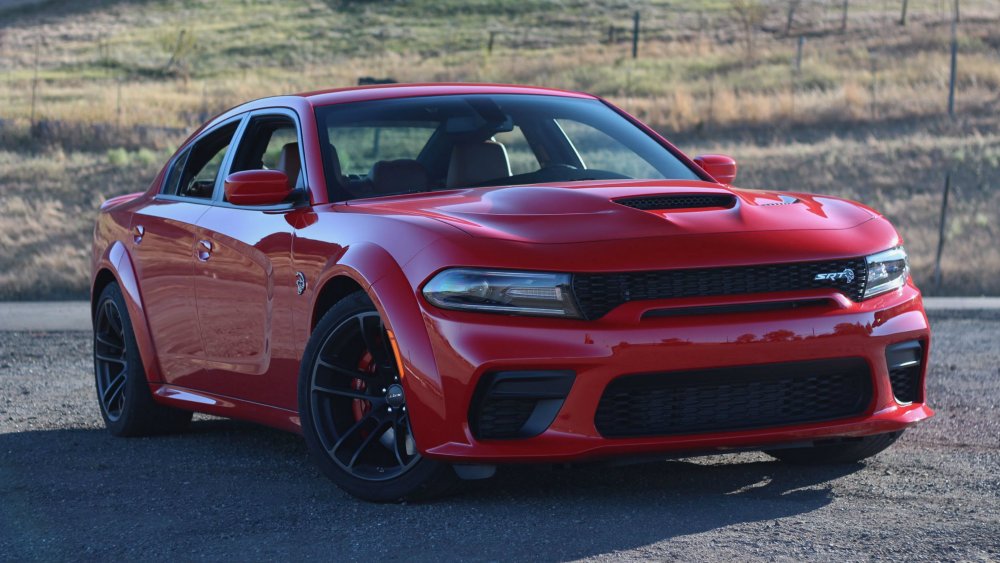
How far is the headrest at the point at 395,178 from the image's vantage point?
229 inches

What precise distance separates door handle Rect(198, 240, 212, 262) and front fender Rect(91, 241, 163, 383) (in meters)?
0.77

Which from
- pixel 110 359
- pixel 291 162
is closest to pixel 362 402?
pixel 291 162

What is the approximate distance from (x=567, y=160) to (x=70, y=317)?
8.47m

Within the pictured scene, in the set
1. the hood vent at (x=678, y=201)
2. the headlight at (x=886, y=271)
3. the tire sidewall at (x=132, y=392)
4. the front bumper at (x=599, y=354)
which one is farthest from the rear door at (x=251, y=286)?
the headlight at (x=886, y=271)

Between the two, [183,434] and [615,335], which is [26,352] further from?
[615,335]

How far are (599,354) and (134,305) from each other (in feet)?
10.3

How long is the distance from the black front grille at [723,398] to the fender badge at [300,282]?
1.30m

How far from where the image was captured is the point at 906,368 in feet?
17.1

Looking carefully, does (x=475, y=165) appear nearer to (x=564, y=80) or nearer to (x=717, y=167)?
(x=717, y=167)

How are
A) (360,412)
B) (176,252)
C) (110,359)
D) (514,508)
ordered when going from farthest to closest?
(110,359)
(176,252)
(360,412)
(514,508)

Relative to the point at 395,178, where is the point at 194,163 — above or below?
below

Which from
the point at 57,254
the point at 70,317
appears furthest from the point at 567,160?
the point at 57,254

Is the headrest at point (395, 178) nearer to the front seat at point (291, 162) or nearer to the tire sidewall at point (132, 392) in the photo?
the front seat at point (291, 162)

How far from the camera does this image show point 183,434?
727 centimetres
